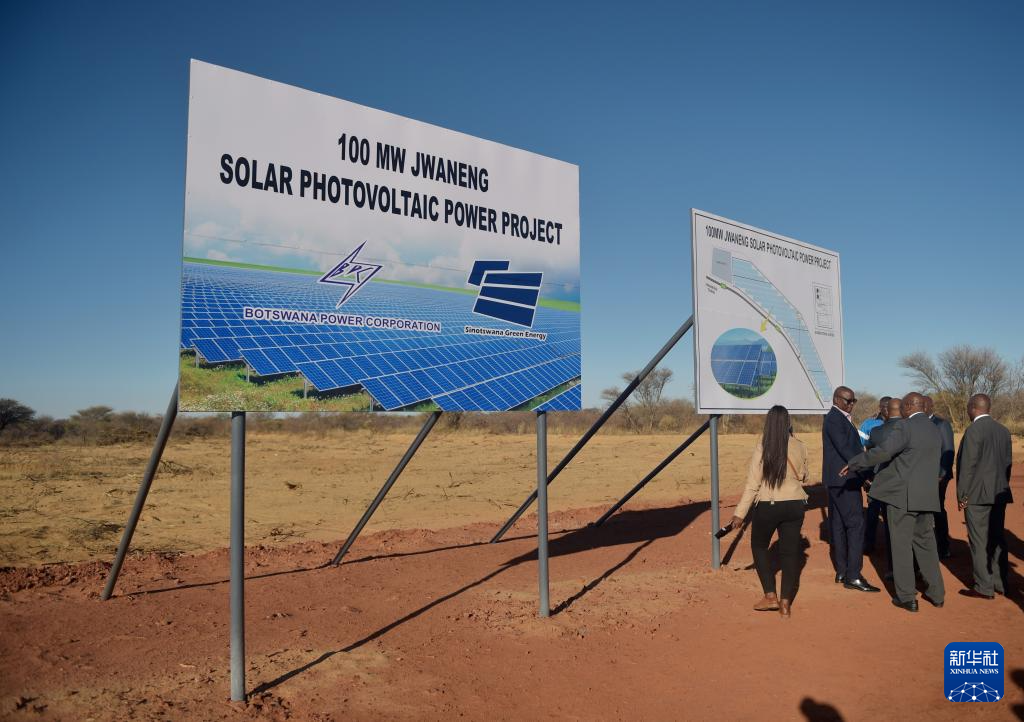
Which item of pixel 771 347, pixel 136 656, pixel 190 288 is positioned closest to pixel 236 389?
pixel 190 288

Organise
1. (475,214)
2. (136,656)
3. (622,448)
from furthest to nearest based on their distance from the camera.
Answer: (622,448) → (475,214) → (136,656)

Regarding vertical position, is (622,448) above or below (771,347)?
below

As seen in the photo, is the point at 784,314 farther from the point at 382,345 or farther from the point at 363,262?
the point at 363,262

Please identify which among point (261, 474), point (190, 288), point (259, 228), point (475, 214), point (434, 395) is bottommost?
point (261, 474)

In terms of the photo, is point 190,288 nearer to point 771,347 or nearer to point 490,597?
point 490,597

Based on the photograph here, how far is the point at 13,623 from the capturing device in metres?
6.41

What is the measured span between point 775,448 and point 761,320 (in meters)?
3.32

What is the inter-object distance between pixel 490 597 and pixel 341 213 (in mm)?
4025

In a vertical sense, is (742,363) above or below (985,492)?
above

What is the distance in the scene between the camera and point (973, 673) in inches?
197

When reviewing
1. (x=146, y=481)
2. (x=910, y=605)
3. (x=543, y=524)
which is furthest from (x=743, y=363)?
(x=146, y=481)

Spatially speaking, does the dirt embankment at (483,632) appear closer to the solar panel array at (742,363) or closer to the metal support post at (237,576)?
the metal support post at (237,576)

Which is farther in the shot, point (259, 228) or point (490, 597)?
point (490, 597)

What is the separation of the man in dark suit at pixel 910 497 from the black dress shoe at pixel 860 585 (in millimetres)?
518
